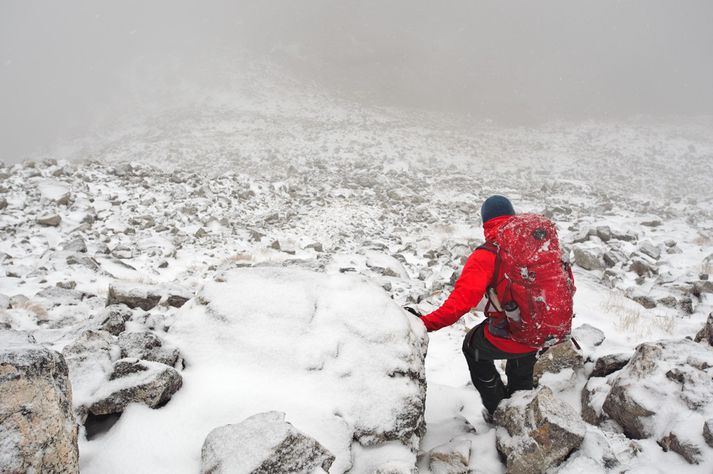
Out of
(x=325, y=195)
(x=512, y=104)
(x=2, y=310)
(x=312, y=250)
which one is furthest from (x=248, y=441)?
(x=512, y=104)

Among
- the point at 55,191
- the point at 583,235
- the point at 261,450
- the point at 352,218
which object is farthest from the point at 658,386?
the point at 55,191

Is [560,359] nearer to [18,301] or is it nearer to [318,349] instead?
[318,349]

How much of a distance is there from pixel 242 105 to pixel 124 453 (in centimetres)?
3334

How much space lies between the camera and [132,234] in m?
10.1

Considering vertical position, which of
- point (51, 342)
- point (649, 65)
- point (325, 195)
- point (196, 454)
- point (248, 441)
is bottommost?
point (325, 195)

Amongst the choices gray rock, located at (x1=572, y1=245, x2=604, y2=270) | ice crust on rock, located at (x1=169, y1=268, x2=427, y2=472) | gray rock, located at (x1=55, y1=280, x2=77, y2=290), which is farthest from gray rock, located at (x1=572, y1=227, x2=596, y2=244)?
gray rock, located at (x1=55, y1=280, x2=77, y2=290)

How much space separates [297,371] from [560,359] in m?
2.93

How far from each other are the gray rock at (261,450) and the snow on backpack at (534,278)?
67.5 inches

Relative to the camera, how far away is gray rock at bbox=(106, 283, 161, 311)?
5.37 meters

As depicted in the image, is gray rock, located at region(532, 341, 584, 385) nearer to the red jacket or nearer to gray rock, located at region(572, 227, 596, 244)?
the red jacket

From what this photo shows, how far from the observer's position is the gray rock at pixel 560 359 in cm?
433

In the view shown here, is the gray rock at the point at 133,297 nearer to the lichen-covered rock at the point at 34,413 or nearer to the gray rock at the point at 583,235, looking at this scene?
the lichen-covered rock at the point at 34,413

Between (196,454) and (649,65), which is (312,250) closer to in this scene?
(196,454)

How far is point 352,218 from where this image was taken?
42.9 ft
